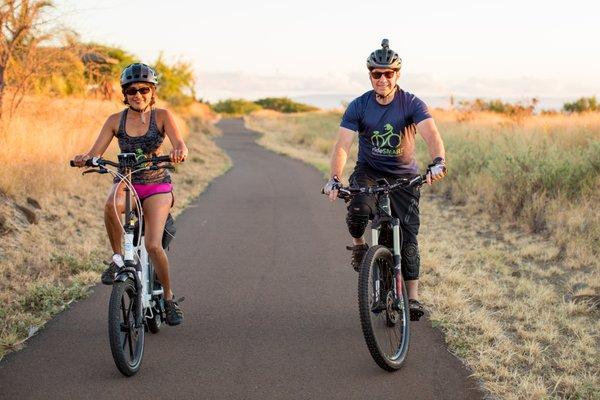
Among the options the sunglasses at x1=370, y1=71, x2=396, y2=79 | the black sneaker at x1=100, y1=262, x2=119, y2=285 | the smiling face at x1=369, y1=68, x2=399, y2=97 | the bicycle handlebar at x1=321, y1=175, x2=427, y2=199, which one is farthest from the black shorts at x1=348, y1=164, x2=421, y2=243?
the black sneaker at x1=100, y1=262, x2=119, y2=285

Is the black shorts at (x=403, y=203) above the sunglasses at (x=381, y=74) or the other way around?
the other way around

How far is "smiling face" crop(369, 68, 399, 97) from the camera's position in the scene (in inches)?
202

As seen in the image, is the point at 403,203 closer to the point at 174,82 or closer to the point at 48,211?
the point at 48,211

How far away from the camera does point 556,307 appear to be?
6.60m

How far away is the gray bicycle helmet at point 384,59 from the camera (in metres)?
5.11

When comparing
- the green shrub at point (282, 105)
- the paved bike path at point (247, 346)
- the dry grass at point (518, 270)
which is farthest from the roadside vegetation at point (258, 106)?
Answer: the paved bike path at point (247, 346)

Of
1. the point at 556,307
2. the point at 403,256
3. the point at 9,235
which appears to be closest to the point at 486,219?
the point at 556,307

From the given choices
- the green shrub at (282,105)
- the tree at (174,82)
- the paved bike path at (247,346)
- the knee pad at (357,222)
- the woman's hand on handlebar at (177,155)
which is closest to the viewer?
the paved bike path at (247,346)

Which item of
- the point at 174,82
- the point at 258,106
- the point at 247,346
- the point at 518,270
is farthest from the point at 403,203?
the point at 258,106

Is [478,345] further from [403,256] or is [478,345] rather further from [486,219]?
[486,219]

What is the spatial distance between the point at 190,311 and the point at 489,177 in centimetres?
832

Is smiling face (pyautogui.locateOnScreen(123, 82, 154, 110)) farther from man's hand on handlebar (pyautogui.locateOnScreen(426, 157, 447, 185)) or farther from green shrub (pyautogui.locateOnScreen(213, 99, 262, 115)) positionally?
green shrub (pyautogui.locateOnScreen(213, 99, 262, 115))

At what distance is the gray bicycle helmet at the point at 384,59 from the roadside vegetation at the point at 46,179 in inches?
138

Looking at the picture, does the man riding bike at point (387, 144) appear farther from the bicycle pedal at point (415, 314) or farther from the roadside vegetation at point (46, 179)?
the roadside vegetation at point (46, 179)
